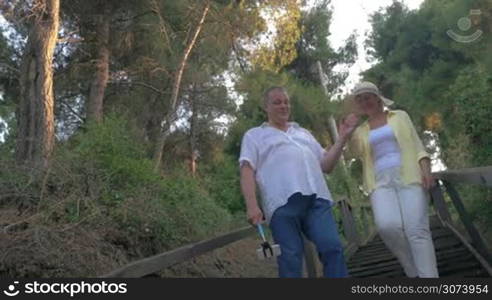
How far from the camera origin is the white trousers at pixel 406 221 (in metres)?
3.27

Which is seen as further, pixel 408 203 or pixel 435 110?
pixel 435 110

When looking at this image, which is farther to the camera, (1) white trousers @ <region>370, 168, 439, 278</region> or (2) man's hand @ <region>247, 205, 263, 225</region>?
(1) white trousers @ <region>370, 168, 439, 278</region>

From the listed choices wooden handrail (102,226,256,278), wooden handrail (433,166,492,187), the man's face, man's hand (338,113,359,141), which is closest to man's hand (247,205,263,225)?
wooden handrail (102,226,256,278)

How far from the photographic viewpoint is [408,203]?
3.29 metres

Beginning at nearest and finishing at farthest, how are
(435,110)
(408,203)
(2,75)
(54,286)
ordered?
(54,286) → (408,203) → (2,75) → (435,110)

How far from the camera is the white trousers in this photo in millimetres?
3266

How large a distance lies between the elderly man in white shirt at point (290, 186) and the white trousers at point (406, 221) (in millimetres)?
351

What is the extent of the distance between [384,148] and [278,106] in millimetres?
671

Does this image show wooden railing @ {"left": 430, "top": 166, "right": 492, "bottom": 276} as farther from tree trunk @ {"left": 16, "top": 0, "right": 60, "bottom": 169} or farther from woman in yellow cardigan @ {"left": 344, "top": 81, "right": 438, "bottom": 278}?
tree trunk @ {"left": 16, "top": 0, "right": 60, "bottom": 169}

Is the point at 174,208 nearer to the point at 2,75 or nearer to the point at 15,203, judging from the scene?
the point at 15,203

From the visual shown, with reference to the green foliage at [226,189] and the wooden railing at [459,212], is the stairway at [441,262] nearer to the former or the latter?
the wooden railing at [459,212]

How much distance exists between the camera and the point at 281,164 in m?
3.12

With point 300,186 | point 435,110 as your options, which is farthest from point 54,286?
point 435,110

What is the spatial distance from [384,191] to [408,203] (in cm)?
15
